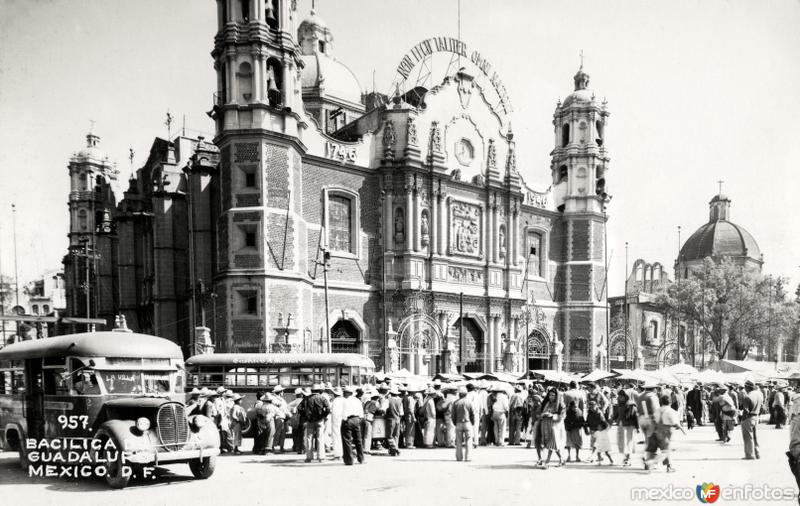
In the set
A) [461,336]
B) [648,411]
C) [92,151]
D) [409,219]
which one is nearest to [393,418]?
[648,411]

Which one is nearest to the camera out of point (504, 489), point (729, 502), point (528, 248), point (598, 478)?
point (729, 502)

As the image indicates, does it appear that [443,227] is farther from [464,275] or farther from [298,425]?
[298,425]

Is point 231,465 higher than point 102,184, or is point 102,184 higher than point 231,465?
point 102,184

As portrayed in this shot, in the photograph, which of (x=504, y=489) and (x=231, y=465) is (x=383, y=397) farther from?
(x=504, y=489)

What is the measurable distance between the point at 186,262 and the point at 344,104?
15.0 metres

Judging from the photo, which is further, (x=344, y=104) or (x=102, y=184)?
(x=102, y=184)

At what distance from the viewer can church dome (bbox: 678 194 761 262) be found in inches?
2854

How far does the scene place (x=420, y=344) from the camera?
34.2 m

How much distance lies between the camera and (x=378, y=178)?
1367 inches

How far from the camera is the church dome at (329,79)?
41.7m

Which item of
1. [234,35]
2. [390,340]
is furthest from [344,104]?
[390,340]

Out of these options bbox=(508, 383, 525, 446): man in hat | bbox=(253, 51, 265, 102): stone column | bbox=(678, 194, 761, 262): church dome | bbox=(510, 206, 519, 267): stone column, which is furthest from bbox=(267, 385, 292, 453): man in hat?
bbox=(678, 194, 761, 262): church dome

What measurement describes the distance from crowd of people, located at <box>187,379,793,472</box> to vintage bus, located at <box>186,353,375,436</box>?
72 cm

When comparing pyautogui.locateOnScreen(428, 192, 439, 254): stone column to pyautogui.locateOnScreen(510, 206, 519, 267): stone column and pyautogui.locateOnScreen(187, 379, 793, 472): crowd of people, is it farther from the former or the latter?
pyautogui.locateOnScreen(187, 379, 793, 472): crowd of people
